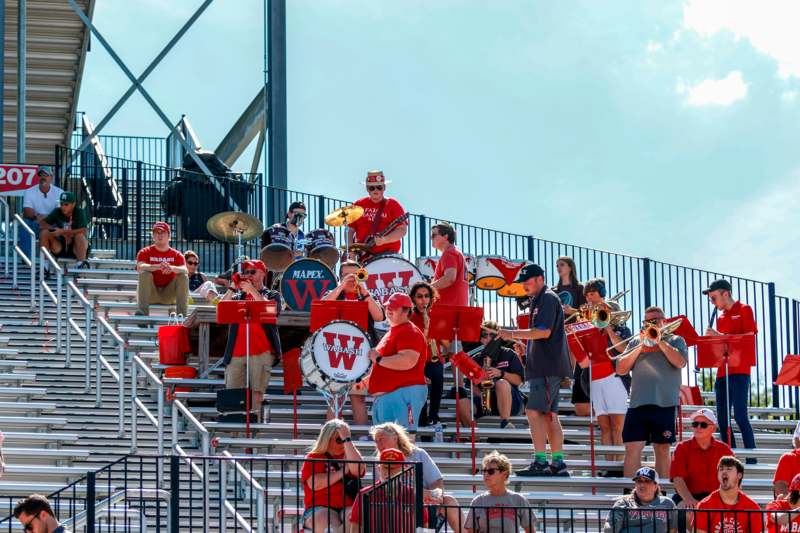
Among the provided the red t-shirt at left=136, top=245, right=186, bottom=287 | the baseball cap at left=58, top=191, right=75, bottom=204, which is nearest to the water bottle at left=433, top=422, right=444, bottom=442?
the red t-shirt at left=136, top=245, right=186, bottom=287

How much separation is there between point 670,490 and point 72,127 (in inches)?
883

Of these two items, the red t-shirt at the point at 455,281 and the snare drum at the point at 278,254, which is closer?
the red t-shirt at the point at 455,281

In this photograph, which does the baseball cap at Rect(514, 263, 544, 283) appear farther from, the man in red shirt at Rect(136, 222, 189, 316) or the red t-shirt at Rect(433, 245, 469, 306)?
the man in red shirt at Rect(136, 222, 189, 316)

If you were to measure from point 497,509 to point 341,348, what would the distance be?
11.8 feet

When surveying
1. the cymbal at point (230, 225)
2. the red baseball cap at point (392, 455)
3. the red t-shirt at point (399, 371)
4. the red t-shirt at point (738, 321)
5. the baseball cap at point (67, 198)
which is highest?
the baseball cap at point (67, 198)

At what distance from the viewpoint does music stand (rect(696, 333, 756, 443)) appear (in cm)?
1838

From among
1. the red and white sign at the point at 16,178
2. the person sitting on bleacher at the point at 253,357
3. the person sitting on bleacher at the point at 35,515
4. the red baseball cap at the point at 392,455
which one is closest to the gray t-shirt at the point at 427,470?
the red baseball cap at the point at 392,455

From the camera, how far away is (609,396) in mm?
17906

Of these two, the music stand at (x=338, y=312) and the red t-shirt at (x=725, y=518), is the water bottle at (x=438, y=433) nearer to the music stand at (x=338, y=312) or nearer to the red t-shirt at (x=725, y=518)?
the music stand at (x=338, y=312)

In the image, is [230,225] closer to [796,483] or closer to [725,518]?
[796,483]

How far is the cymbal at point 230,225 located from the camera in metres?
24.9

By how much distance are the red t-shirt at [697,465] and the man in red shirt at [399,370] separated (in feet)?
8.32

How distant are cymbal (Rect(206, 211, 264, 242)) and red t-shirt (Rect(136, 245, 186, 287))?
3.05 metres

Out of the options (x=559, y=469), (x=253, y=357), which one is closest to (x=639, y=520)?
(x=559, y=469)
